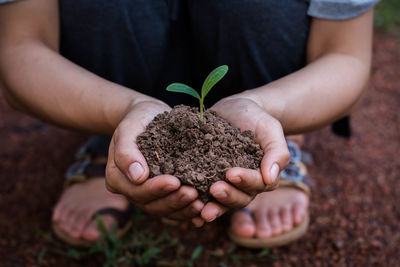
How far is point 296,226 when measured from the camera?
73.4 inches

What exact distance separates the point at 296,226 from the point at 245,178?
0.87 metres

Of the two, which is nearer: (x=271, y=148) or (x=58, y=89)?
(x=271, y=148)

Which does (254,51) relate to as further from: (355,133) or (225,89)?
(355,133)

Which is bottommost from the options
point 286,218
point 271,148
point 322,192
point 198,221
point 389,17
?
point 322,192

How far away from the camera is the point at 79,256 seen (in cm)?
181

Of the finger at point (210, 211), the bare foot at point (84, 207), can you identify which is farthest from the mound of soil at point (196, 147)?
the bare foot at point (84, 207)

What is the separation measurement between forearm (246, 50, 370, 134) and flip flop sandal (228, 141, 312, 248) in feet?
1.32

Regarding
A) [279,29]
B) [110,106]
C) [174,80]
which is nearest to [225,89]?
[174,80]

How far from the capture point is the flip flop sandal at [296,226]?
1.83m

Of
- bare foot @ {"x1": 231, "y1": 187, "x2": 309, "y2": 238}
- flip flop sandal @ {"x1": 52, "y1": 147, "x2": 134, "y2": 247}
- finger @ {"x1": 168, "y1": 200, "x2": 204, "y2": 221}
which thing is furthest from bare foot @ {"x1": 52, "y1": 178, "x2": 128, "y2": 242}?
finger @ {"x1": 168, "y1": 200, "x2": 204, "y2": 221}

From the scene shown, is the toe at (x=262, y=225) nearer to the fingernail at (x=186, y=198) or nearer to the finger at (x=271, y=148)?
the finger at (x=271, y=148)

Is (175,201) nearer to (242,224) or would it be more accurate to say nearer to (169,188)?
(169,188)

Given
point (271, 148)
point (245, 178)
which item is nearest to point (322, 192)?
point (271, 148)

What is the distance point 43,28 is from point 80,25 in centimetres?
16
